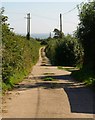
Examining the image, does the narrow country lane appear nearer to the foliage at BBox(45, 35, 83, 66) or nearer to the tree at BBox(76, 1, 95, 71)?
the tree at BBox(76, 1, 95, 71)

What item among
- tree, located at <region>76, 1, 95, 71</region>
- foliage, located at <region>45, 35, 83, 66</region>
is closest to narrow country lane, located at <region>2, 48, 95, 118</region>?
tree, located at <region>76, 1, 95, 71</region>

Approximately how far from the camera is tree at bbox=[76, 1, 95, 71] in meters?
21.5

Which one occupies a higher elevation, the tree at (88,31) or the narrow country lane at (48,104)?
the tree at (88,31)

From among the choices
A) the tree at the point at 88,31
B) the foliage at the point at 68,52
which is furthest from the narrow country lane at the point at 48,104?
A: the foliage at the point at 68,52

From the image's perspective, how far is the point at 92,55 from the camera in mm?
21703

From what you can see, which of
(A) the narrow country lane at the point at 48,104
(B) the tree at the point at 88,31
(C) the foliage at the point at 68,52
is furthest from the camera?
(C) the foliage at the point at 68,52

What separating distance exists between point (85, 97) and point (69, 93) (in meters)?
1.47

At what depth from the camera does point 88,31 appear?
71.8 feet

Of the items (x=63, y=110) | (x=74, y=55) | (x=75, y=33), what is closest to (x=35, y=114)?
(x=63, y=110)

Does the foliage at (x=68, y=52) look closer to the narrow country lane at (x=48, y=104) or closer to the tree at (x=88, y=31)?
the tree at (x=88, y=31)

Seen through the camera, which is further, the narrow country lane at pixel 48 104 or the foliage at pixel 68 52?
the foliage at pixel 68 52

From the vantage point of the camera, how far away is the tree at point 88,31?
845 inches

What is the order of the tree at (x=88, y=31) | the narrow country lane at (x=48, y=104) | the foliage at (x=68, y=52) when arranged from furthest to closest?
the foliage at (x=68, y=52), the tree at (x=88, y=31), the narrow country lane at (x=48, y=104)

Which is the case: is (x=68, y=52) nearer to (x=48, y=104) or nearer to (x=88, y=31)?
(x=88, y=31)
